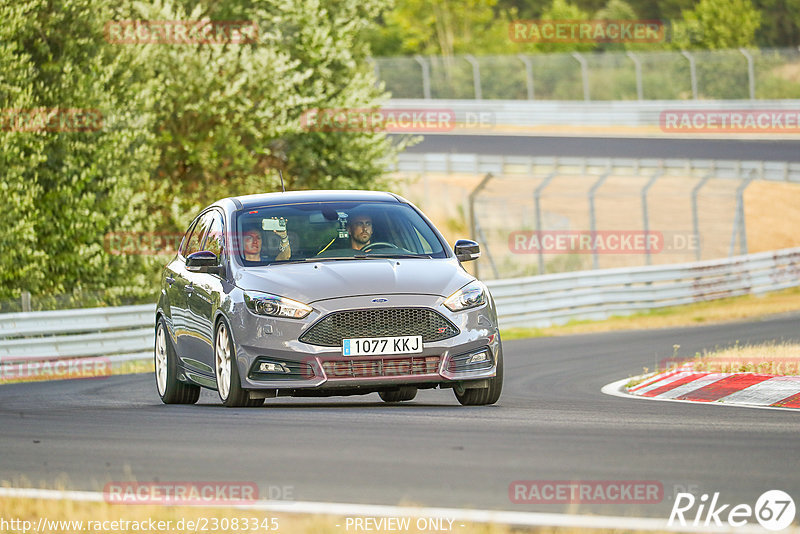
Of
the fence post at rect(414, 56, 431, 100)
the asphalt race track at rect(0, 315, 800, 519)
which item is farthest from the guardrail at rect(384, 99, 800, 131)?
the asphalt race track at rect(0, 315, 800, 519)

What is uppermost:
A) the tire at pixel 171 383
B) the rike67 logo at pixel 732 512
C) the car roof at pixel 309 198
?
the car roof at pixel 309 198

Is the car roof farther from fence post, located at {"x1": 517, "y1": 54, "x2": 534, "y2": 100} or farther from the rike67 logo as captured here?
fence post, located at {"x1": 517, "y1": 54, "x2": 534, "y2": 100}

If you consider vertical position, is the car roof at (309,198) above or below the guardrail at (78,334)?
above

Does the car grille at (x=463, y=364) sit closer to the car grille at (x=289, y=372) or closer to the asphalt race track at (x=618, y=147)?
the car grille at (x=289, y=372)

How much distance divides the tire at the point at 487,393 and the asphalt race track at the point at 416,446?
95 mm

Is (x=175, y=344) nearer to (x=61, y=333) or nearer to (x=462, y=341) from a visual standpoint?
(x=462, y=341)

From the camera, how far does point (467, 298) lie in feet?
35.0

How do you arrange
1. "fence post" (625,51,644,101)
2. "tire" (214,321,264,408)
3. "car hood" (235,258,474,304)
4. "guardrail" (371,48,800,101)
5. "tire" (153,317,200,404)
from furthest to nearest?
"fence post" (625,51,644,101)
"guardrail" (371,48,800,101)
"tire" (153,317,200,404)
"tire" (214,321,264,408)
"car hood" (235,258,474,304)

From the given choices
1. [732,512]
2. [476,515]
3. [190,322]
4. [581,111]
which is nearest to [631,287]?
[190,322]

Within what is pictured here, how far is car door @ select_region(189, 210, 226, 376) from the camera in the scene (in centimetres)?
1125

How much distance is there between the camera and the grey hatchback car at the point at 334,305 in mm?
10328

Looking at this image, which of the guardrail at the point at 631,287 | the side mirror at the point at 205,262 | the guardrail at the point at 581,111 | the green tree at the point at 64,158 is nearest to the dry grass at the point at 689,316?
the guardrail at the point at 631,287

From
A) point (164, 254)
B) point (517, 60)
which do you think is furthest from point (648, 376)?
point (517, 60)

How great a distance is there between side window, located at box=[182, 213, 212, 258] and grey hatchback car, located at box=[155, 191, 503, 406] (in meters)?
0.50
